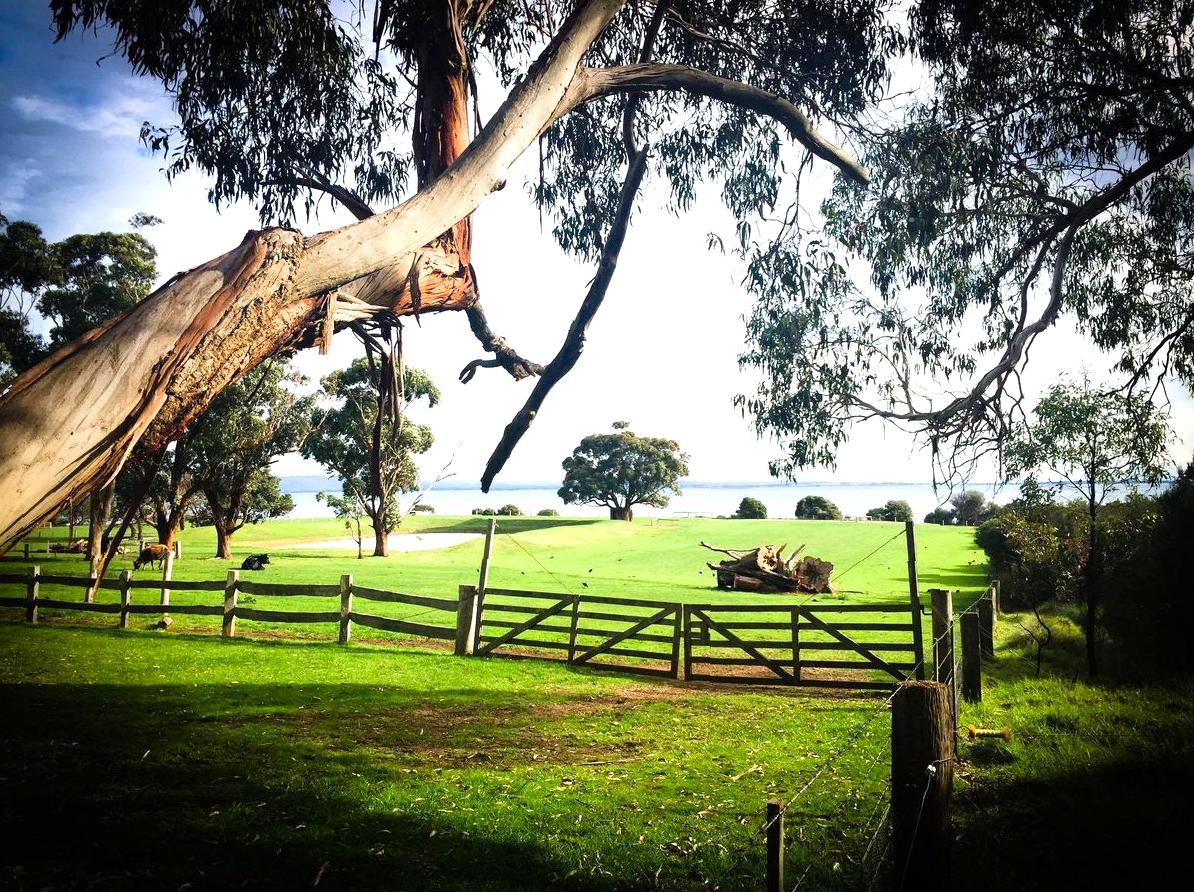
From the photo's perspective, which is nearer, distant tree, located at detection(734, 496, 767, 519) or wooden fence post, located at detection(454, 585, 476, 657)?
wooden fence post, located at detection(454, 585, 476, 657)

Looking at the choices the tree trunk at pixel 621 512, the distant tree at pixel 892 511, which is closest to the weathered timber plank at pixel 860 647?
the distant tree at pixel 892 511

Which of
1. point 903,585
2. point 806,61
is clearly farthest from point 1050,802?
point 903,585

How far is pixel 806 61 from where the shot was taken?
A: 807 cm

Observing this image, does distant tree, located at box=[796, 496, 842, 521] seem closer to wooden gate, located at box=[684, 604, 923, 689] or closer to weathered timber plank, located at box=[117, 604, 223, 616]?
wooden gate, located at box=[684, 604, 923, 689]

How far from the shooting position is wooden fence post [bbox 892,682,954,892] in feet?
10.8

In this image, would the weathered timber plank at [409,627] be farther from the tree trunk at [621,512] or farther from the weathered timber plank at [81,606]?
the tree trunk at [621,512]

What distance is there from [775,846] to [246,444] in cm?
2982

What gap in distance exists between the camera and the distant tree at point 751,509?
54625mm

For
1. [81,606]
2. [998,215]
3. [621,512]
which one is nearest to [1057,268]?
[998,215]

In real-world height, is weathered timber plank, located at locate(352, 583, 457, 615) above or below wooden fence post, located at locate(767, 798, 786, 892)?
below

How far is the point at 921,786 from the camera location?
329cm

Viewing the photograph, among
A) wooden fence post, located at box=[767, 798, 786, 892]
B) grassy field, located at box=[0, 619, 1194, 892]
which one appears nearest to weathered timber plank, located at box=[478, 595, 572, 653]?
grassy field, located at box=[0, 619, 1194, 892]

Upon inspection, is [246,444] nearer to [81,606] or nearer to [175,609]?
[81,606]

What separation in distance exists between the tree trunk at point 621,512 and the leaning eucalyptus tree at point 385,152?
51.2m
